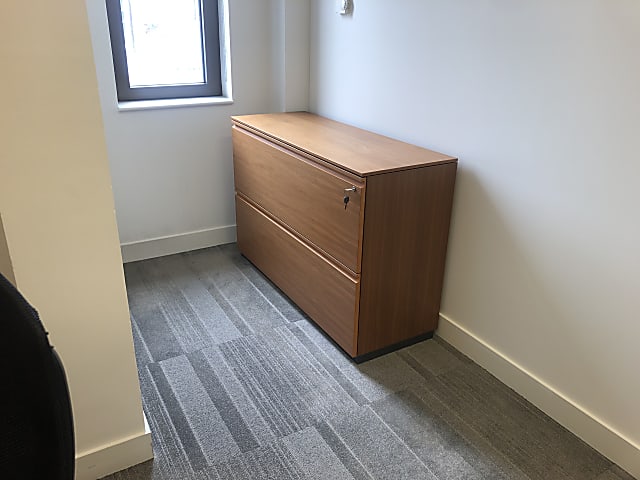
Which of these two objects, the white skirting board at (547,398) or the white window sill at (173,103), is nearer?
the white skirting board at (547,398)

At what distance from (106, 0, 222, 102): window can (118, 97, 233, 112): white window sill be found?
0.14 ft

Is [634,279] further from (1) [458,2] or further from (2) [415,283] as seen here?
(1) [458,2]

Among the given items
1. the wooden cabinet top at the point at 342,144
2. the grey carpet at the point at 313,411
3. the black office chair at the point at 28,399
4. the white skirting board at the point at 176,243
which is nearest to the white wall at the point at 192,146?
the white skirting board at the point at 176,243

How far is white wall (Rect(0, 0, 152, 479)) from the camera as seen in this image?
1272 mm

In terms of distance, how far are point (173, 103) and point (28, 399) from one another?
2530 mm

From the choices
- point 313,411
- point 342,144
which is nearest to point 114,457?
point 313,411

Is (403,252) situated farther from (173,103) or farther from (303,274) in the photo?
(173,103)

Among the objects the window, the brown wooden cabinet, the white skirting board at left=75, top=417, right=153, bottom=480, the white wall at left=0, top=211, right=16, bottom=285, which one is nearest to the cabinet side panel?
the brown wooden cabinet

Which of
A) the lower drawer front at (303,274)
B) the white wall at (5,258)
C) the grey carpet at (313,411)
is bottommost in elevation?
the grey carpet at (313,411)

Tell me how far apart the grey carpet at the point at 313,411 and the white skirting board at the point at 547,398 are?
4 centimetres

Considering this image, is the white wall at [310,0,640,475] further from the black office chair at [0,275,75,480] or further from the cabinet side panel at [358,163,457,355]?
the black office chair at [0,275,75,480]

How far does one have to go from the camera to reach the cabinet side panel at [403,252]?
81.4 inches

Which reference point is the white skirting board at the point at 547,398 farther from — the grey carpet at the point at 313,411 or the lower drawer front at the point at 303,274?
the lower drawer front at the point at 303,274

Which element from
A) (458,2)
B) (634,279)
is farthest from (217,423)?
(458,2)
